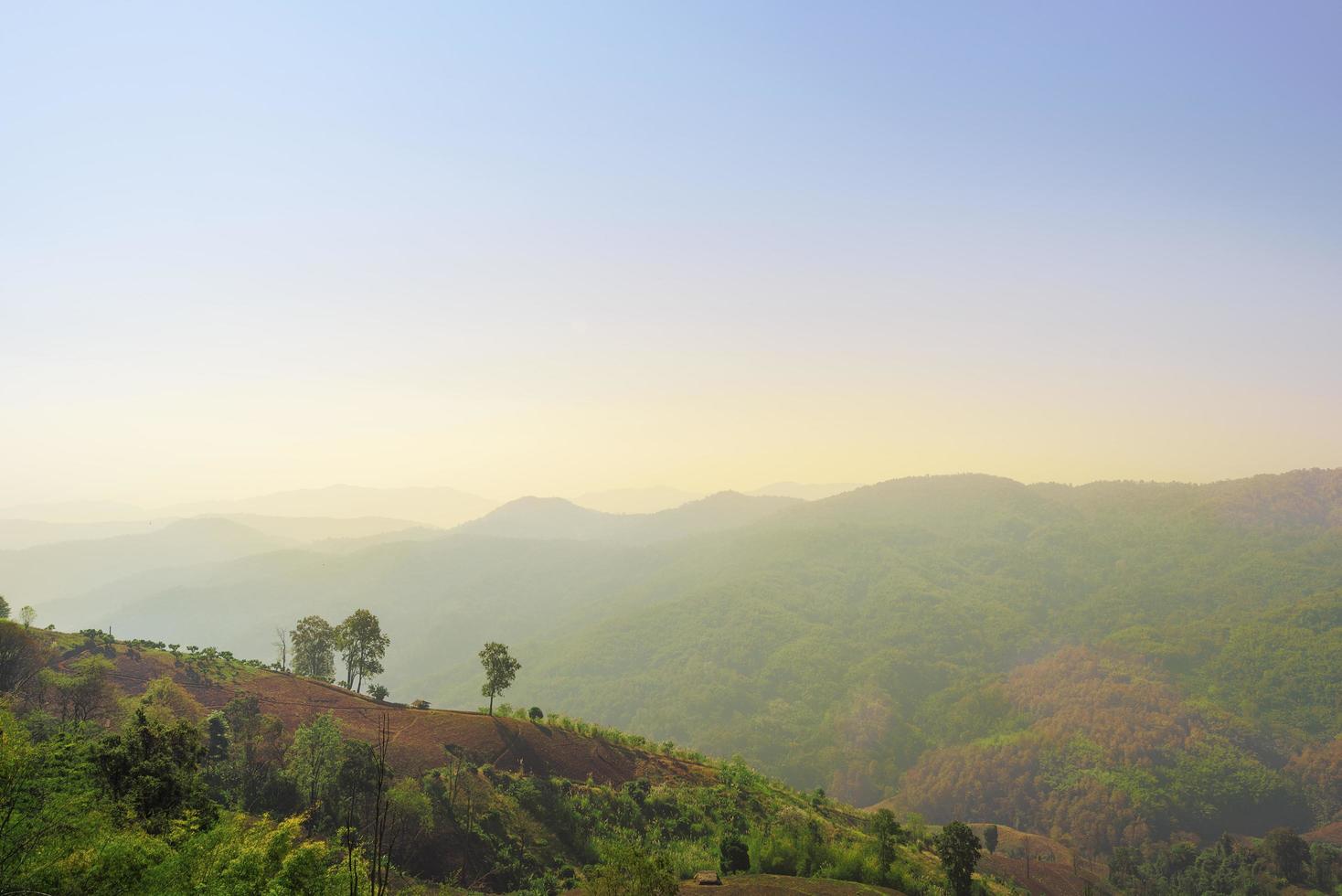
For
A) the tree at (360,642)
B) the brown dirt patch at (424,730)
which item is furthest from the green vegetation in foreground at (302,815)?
the tree at (360,642)

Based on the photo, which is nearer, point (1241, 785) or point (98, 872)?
point (98, 872)

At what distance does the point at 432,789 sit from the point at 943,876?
121 ft

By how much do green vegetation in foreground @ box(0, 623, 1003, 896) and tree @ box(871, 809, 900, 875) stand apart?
0.22 metres

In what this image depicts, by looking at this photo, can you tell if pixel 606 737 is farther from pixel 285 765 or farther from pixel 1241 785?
pixel 1241 785

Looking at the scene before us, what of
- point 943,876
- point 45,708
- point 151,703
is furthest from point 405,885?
point 943,876

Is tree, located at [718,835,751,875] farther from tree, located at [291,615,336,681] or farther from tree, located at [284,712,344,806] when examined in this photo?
tree, located at [291,615,336,681]

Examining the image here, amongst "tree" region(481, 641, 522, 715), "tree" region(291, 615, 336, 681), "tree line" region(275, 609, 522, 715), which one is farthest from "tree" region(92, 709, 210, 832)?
"tree" region(291, 615, 336, 681)

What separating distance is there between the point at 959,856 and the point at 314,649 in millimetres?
72203

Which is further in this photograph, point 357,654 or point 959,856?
point 357,654

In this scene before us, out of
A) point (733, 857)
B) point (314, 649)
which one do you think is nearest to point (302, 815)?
point (733, 857)

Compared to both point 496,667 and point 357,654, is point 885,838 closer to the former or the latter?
point 496,667

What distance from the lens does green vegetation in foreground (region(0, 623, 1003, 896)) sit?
66.2ft

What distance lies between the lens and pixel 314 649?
79.2 metres

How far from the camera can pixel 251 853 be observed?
2033 cm
